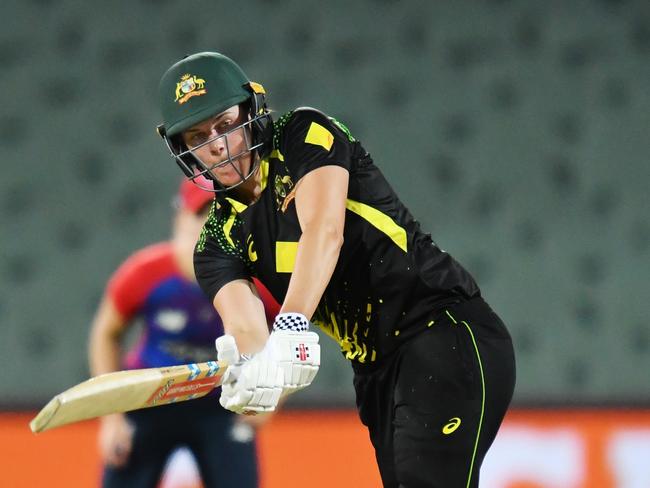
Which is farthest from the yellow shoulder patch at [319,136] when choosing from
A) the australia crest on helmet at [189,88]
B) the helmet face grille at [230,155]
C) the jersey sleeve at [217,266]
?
the jersey sleeve at [217,266]

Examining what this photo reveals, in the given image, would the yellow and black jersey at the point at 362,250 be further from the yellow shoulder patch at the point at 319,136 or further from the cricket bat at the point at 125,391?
the cricket bat at the point at 125,391

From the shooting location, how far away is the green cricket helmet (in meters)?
2.33

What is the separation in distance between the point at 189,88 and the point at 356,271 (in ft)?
1.78

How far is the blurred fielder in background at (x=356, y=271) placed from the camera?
2.32 metres

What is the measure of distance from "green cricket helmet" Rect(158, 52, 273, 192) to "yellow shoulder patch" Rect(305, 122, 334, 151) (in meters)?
0.11

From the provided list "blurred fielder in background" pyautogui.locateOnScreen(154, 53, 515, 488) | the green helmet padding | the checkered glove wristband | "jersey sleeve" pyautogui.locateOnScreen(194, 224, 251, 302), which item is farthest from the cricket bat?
the green helmet padding

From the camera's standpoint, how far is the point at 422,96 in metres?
5.73

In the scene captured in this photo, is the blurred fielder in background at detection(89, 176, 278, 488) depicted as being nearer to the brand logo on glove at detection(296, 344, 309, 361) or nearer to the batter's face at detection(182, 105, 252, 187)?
the batter's face at detection(182, 105, 252, 187)

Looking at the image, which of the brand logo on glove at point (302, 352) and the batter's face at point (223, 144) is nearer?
the brand logo on glove at point (302, 352)

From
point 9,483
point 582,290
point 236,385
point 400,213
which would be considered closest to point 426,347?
point 400,213

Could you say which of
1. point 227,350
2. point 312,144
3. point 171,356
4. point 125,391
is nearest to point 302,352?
point 227,350

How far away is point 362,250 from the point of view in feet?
7.89

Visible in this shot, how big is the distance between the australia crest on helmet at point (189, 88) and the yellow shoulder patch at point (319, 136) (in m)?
0.24

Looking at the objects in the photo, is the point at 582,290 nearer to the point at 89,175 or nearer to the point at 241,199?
the point at 89,175
